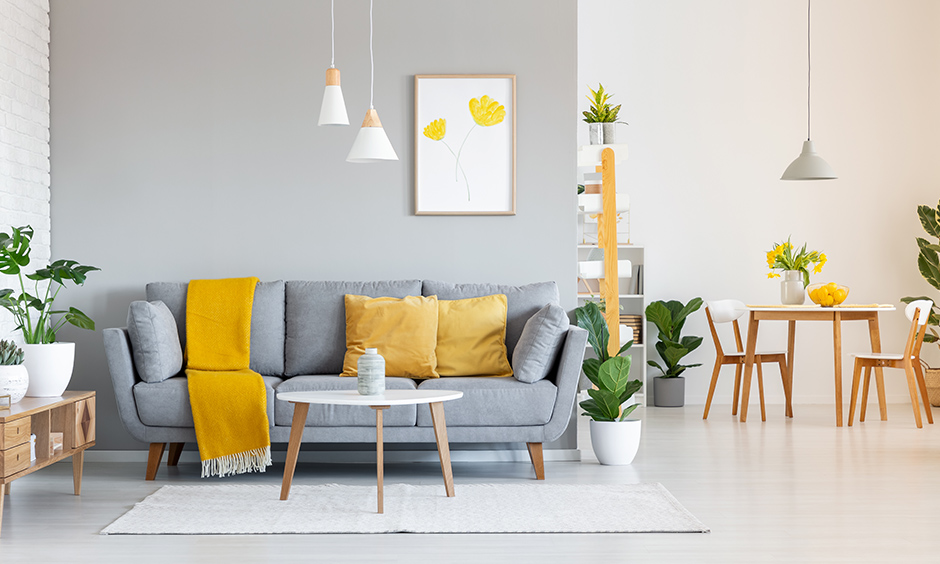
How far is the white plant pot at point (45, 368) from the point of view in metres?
3.61

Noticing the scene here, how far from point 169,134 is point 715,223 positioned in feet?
14.3

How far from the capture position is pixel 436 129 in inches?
181

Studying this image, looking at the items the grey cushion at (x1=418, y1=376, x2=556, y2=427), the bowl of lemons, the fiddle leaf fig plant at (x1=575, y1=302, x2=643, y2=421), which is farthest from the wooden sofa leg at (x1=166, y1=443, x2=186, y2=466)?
the bowl of lemons

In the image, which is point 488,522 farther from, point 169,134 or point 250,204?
point 169,134

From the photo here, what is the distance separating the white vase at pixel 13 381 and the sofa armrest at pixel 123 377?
1.66 feet

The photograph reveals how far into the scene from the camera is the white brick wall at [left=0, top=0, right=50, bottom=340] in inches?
158

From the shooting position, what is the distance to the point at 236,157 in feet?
15.0

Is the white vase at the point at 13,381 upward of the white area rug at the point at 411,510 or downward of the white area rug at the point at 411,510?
upward

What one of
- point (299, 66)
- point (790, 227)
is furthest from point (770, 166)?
point (299, 66)

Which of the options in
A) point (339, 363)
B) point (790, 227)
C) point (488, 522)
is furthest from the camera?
point (790, 227)

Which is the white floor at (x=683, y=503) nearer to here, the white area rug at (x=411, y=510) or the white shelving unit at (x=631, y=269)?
the white area rug at (x=411, y=510)

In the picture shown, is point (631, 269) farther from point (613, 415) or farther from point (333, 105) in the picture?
point (333, 105)

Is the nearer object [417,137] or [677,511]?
[677,511]

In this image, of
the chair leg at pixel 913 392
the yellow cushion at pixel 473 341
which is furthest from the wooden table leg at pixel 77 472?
the chair leg at pixel 913 392
